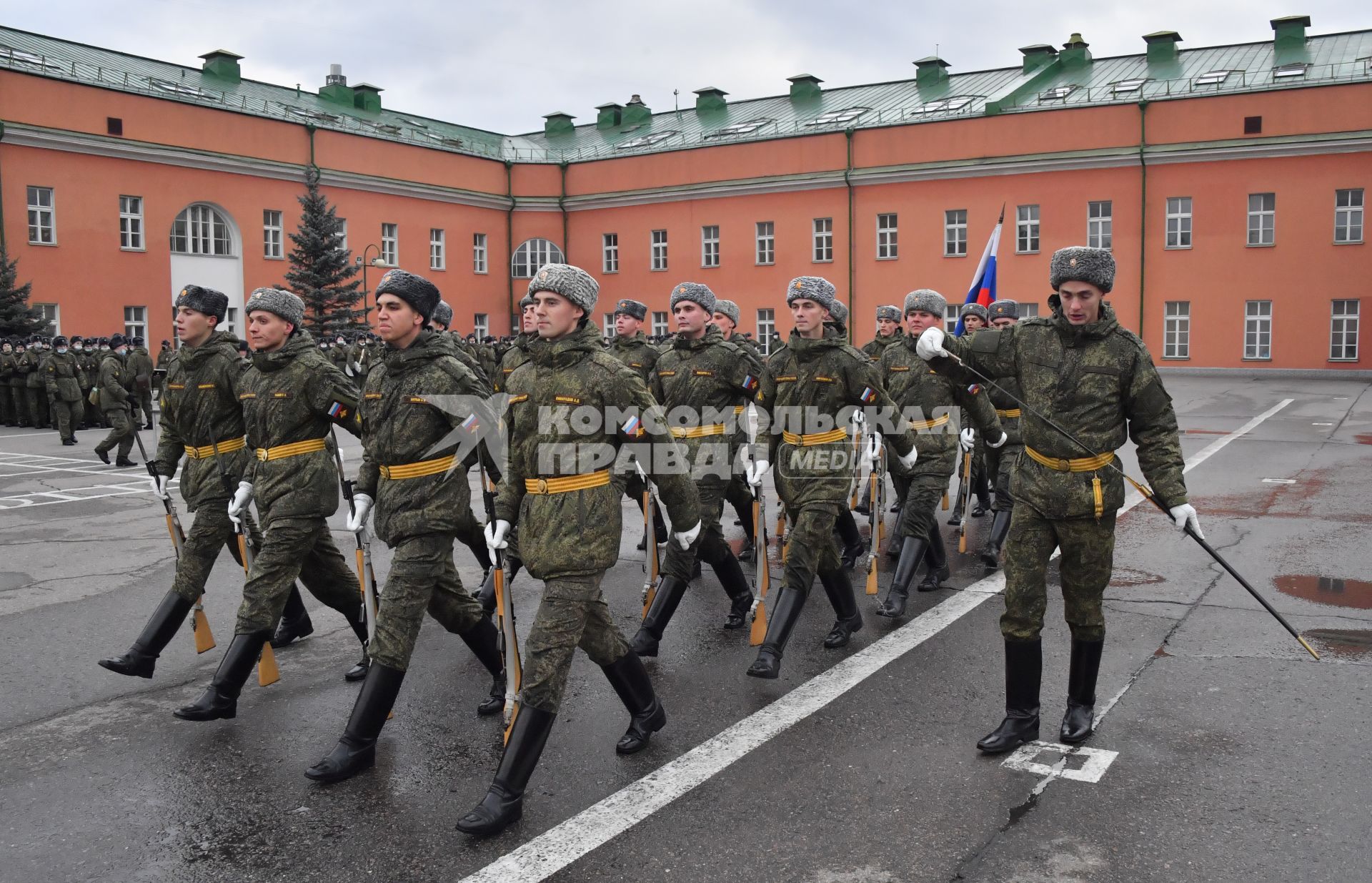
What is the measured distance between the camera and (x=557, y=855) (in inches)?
161

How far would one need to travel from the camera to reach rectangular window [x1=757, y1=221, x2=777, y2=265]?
45.5 metres

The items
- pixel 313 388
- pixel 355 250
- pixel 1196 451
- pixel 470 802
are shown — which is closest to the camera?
pixel 470 802

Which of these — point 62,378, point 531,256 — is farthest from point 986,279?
point 531,256

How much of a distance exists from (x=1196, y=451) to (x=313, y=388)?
15.4 metres

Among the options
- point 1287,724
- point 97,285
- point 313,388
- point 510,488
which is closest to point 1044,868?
point 1287,724

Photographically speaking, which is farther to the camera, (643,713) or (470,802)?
(643,713)

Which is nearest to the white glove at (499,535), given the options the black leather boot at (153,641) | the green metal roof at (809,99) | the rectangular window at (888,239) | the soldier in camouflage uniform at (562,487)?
the soldier in camouflage uniform at (562,487)

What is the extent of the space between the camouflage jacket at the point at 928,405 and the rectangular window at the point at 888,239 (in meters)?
35.0

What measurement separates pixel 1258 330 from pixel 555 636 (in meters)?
38.9

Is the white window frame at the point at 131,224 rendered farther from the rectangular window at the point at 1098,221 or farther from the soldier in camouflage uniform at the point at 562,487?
the soldier in camouflage uniform at the point at 562,487

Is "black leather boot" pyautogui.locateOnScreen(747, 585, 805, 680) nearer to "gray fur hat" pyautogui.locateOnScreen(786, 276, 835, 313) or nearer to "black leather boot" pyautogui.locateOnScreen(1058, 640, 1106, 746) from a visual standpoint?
"black leather boot" pyautogui.locateOnScreen(1058, 640, 1106, 746)

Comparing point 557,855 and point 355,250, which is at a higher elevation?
point 355,250

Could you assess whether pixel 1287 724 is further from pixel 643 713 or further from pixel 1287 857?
pixel 643 713

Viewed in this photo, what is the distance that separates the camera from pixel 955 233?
42000 millimetres
